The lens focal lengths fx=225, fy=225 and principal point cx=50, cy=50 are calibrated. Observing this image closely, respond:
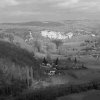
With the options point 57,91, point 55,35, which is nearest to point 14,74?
point 57,91

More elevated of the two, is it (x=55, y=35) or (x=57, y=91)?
(x=55, y=35)

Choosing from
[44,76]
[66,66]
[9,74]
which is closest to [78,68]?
[66,66]

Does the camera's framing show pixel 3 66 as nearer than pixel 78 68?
Yes

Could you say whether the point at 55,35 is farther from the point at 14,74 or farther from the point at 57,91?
the point at 57,91

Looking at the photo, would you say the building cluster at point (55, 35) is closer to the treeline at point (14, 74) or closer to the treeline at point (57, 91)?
the treeline at point (14, 74)

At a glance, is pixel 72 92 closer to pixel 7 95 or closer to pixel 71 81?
pixel 71 81

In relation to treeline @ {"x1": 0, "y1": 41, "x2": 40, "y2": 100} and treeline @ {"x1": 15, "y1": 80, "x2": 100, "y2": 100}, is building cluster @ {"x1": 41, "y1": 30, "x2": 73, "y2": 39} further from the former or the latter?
treeline @ {"x1": 15, "y1": 80, "x2": 100, "y2": 100}

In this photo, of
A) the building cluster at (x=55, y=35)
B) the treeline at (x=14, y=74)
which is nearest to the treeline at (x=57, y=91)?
the treeline at (x=14, y=74)

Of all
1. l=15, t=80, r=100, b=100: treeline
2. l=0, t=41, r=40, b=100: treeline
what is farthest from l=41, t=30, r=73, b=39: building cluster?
l=15, t=80, r=100, b=100: treeline

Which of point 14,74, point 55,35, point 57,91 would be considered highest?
point 55,35
